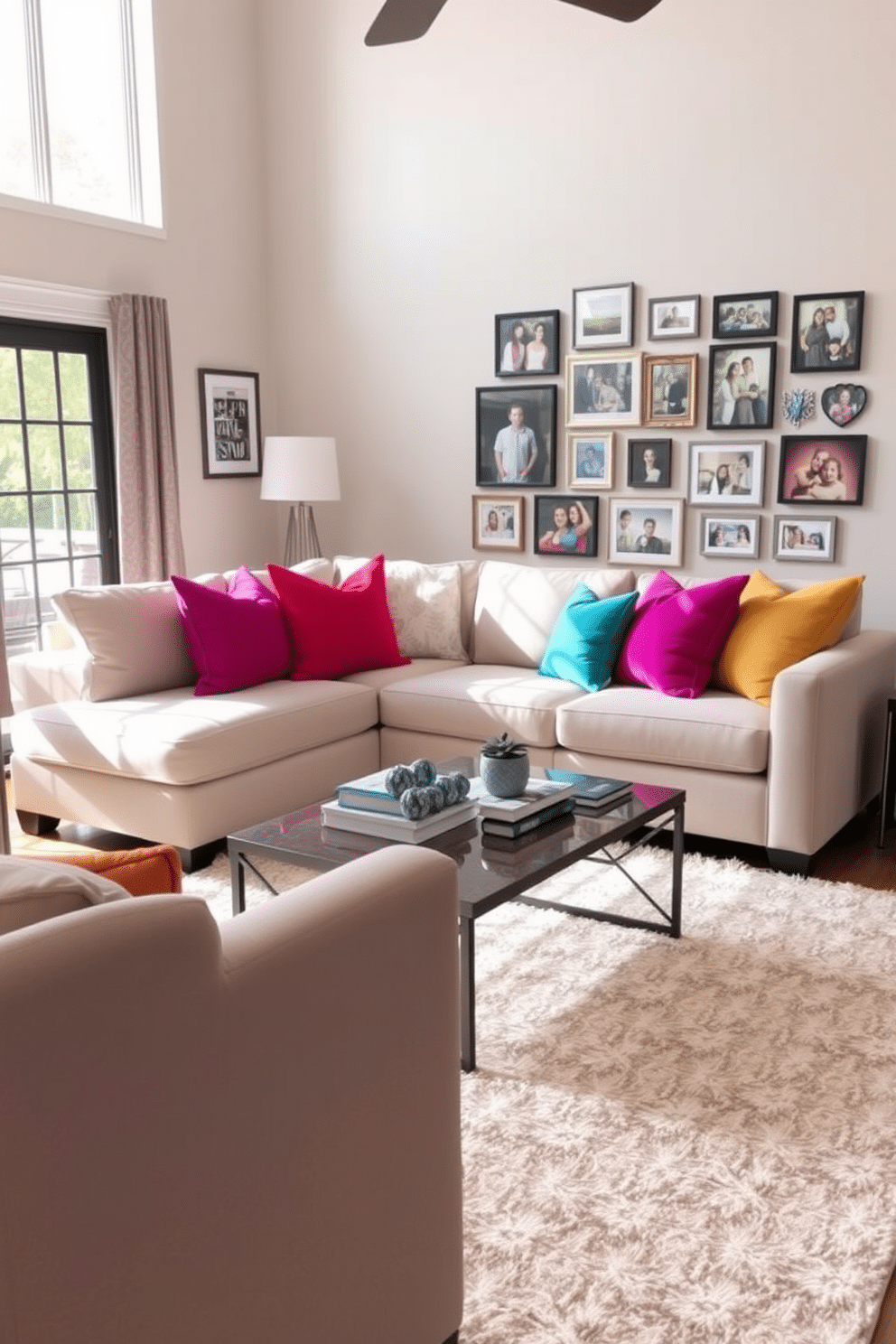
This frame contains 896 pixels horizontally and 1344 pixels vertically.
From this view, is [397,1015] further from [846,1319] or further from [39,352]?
[39,352]

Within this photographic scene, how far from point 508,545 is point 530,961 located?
3.07m

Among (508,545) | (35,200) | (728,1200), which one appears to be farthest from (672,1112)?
(35,200)

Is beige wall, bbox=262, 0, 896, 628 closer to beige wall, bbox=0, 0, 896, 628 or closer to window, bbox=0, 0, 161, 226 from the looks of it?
beige wall, bbox=0, 0, 896, 628

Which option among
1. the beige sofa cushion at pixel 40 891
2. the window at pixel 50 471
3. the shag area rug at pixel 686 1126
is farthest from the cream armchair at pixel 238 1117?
the window at pixel 50 471

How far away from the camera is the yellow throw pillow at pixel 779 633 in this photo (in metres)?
3.92

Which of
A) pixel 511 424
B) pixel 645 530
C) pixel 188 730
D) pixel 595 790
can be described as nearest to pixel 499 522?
pixel 511 424

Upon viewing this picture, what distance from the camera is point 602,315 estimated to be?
17.7 ft

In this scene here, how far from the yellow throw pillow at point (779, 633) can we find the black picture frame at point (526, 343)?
1.99 meters

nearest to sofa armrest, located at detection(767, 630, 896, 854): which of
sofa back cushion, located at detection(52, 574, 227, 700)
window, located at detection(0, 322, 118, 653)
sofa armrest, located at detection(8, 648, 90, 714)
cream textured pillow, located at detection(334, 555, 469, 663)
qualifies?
cream textured pillow, located at detection(334, 555, 469, 663)

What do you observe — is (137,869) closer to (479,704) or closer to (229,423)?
(479,704)

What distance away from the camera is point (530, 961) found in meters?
3.10

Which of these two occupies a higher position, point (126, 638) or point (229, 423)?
point (229, 423)

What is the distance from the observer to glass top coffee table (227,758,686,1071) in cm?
254

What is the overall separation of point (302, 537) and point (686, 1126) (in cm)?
449
